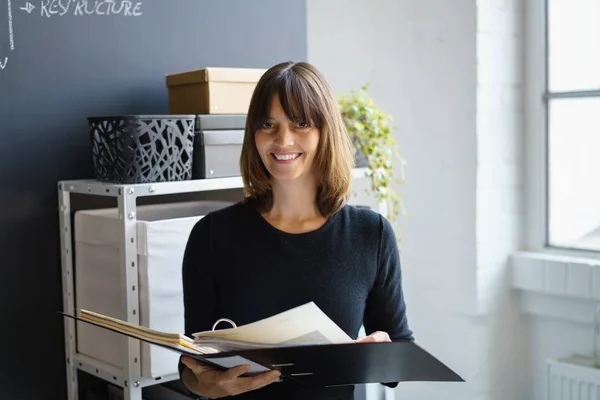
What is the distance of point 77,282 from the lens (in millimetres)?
1889

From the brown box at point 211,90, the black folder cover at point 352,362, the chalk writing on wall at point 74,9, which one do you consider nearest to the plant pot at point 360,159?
the brown box at point 211,90

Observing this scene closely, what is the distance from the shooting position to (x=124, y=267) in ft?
5.61

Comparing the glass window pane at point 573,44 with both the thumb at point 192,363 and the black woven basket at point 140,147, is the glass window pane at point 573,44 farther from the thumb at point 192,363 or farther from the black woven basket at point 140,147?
the thumb at point 192,363

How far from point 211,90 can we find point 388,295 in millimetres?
738

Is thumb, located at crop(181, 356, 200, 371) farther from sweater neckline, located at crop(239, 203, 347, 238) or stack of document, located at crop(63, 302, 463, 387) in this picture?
sweater neckline, located at crop(239, 203, 347, 238)

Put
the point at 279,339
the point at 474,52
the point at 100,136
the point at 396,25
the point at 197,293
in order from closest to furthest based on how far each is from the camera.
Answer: the point at 279,339, the point at 197,293, the point at 100,136, the point at 474,52, the point at 396,25

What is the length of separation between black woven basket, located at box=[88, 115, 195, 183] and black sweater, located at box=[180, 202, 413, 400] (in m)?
0.38

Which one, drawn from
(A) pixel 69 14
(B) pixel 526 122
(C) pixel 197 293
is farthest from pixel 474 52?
(C) pixel 197 293

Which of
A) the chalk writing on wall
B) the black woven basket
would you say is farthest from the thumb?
the chalk writing on wall

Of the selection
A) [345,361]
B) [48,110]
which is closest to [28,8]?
[48,110]

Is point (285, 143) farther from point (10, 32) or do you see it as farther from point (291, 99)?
point (10, 32)

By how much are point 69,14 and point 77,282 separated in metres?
0.64

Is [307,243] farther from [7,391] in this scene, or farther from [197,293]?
[7,391]

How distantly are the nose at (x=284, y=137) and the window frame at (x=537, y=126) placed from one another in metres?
1.58
